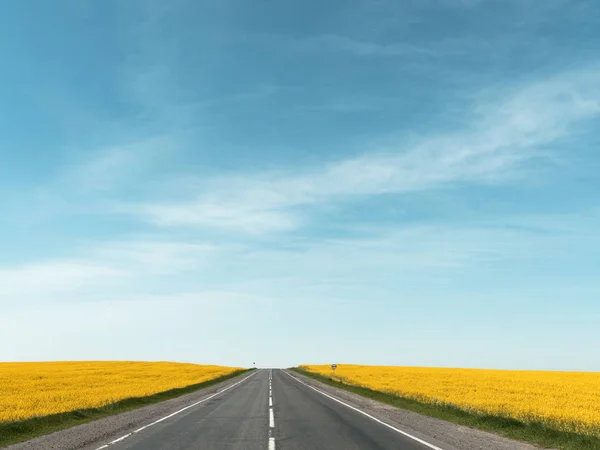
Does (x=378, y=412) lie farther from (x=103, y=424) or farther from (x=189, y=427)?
(x=103, y=424)

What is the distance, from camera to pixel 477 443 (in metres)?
15.4

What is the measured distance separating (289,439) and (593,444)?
860 cm

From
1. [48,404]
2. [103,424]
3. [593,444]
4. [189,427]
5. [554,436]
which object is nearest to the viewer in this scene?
[593,444]

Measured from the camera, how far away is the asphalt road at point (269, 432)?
13883mm

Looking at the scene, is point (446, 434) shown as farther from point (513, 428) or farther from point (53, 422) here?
point (53, 422)

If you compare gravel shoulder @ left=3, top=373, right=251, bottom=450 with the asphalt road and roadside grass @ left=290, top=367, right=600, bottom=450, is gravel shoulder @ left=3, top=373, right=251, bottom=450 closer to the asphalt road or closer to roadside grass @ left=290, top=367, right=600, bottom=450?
the asphalt road

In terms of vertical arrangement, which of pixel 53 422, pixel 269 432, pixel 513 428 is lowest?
pixel 513 428

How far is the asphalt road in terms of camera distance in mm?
13883

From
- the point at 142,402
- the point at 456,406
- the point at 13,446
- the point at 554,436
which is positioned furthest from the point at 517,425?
the point at 142,402

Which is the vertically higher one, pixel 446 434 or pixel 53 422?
pixel 53 422

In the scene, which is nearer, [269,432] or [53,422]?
[269,432]

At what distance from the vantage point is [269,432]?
1625cm

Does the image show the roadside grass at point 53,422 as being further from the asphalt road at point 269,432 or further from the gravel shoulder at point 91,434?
the asphalt road at point 269,432

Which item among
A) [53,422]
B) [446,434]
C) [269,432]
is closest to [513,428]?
[446,434]
